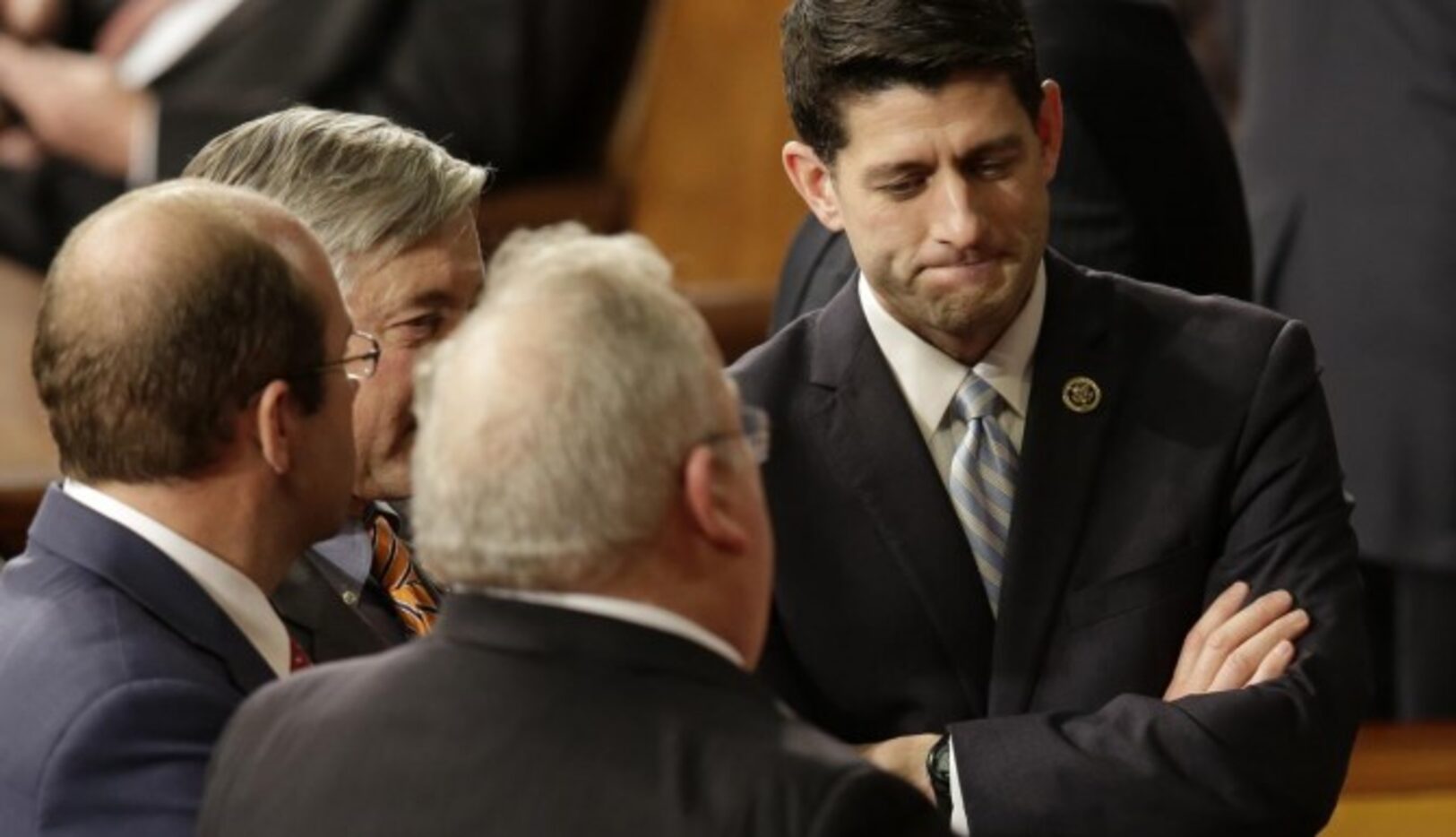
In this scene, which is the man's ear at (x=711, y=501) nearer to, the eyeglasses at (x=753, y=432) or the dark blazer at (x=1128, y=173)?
the eyeglasses at (x=753, y=432)

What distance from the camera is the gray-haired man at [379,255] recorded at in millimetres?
3463

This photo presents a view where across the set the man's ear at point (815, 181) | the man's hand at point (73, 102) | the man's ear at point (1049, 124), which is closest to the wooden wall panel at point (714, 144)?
the man's hand at point (73, 102)

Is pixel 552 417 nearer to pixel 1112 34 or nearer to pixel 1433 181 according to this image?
pixel 1112 34

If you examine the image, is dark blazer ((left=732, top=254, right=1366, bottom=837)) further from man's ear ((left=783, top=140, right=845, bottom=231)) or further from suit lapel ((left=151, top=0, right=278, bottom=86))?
suit lapel ((left=151, top=0, right=278, bottom=86))

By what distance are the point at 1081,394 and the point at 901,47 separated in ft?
1.47

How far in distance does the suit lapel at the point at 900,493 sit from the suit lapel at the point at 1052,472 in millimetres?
42

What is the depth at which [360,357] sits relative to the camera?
3.12 m

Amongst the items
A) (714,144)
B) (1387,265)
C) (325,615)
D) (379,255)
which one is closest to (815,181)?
(379,255)

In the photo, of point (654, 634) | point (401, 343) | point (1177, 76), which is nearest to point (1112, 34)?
point (1177, 76)

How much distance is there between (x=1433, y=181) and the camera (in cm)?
574

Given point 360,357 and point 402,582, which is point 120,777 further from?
point 402,582

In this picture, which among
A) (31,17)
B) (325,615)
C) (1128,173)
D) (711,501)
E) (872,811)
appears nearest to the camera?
(872,811)

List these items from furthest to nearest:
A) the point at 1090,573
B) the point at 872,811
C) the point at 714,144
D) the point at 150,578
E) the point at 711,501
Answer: the point at 714,144 < the point at 1090,573 < the point at 150,578 < the point at 711,501 < the point at 872,811

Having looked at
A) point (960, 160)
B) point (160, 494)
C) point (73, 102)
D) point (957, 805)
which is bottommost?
point (73, 102)
